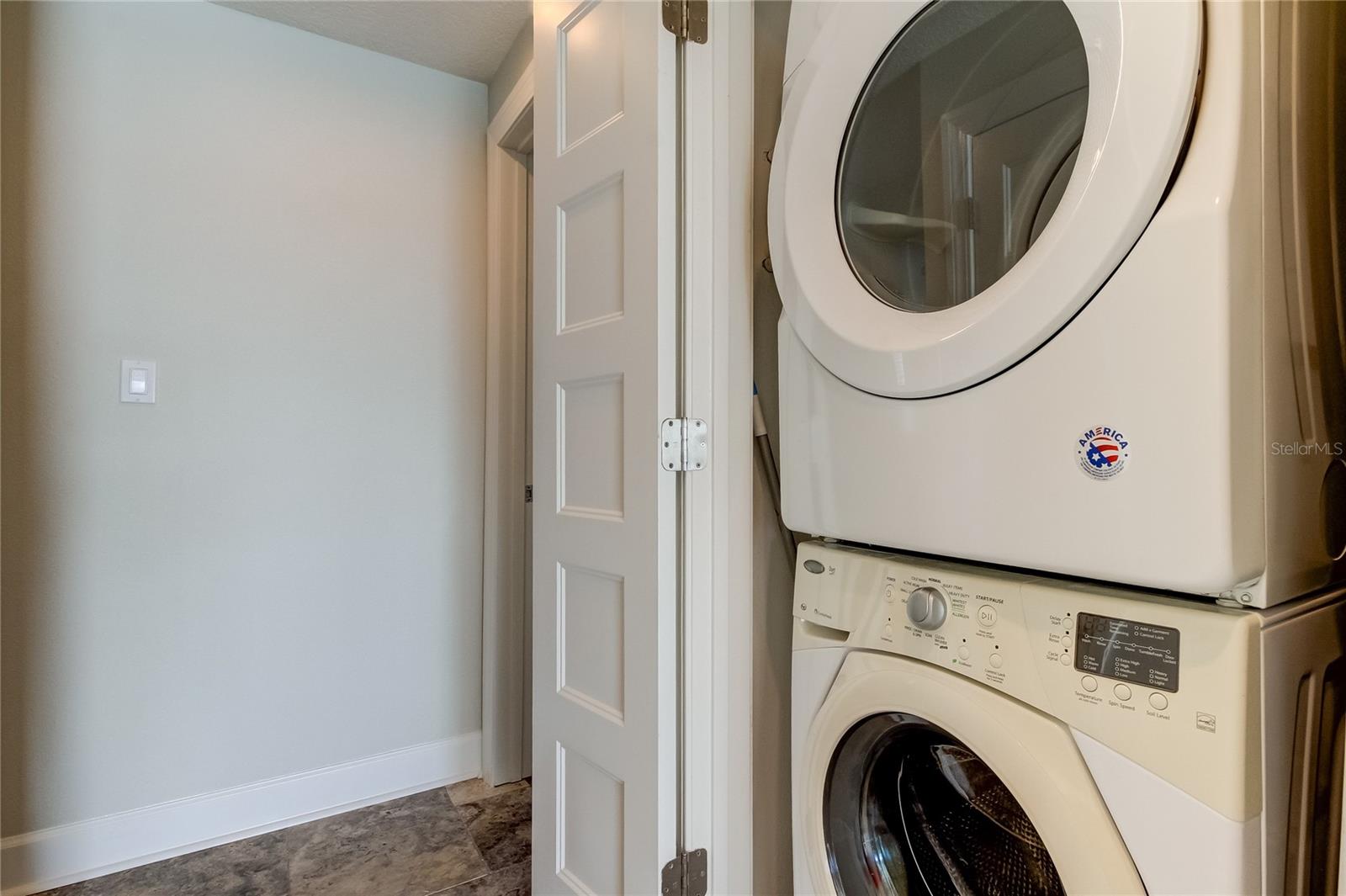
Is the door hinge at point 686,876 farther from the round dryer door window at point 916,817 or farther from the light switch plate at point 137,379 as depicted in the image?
the light switch plate at point 137,379

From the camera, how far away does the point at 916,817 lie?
0.97 m

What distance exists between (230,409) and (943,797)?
1929mm

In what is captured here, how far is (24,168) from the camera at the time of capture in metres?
1.69

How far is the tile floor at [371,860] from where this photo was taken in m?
1.69

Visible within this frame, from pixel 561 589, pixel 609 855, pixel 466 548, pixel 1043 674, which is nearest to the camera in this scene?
pixel 1043 674

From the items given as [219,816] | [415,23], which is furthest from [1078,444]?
[219,816]

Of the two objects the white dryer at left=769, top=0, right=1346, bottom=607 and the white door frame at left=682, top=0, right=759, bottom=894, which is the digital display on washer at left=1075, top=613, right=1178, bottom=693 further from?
the white door frame at left=682, top=0, right=759, bottom=894

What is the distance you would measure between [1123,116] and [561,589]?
1.13 meters

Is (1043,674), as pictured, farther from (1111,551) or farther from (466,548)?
(466,548)

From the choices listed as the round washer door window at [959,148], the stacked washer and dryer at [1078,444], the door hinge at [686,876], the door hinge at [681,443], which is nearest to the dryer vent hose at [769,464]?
the door hinge at [681,443]

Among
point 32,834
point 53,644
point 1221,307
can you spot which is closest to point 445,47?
point 53,644

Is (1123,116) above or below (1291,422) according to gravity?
above

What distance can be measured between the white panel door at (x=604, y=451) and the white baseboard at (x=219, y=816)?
90cm

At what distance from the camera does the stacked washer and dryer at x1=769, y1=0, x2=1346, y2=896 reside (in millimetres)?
640
